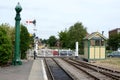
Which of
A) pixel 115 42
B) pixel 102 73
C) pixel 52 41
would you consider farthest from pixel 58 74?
pixel 52 41

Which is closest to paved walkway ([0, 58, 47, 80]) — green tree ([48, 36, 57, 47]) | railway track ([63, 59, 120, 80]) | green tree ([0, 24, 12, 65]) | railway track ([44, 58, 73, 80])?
railway track ([44, 58, 73, 80])

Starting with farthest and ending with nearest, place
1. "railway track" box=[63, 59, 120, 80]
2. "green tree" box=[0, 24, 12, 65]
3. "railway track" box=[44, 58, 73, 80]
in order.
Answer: "green tree" box=[0, 24, 12, 65], "railway track" box=[44, 58, 73, 80], "railway track" box=[63, 59, 120, 80]

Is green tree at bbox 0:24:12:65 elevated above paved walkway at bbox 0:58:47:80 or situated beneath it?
elevated above

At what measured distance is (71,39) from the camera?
9912 cm

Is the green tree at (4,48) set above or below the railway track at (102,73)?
above

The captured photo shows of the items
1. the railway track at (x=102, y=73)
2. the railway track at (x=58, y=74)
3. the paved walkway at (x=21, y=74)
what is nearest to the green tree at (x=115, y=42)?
the railway track at (x=58, y=74)

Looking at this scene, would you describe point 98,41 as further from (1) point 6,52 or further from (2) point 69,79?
(2) point 69,79

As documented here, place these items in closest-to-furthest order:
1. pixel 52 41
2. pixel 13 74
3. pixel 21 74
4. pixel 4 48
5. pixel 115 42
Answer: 1. pixel 13 74
2. pixel 21 74
3. pixel 4 48
4. pixel 115 42
5. pixel 52 41

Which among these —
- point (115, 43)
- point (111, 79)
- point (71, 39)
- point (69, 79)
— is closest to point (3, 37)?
point (69, 79)

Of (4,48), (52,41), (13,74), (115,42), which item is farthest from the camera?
(52,41)

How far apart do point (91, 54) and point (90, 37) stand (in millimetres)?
2350

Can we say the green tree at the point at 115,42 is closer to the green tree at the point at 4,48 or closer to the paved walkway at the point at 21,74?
the green tree at the point at 4,48

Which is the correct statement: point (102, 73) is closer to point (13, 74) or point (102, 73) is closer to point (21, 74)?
point (21, 74)

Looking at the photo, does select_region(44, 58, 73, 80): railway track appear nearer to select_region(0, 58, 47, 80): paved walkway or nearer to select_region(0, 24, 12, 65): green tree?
select_region(0, 58, 47, 80): paved walkway
